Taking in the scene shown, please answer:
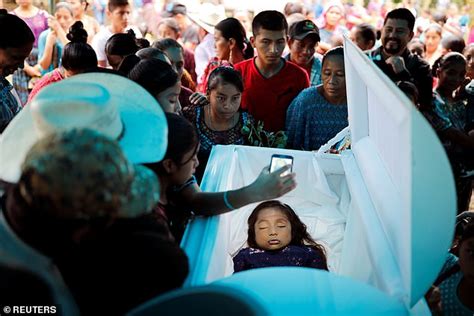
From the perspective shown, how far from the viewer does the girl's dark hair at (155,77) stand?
2.44 m

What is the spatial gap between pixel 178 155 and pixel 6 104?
1.46 m

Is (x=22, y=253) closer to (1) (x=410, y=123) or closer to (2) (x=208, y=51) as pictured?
(1) (x=410, y=123)

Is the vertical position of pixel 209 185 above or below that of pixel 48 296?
below

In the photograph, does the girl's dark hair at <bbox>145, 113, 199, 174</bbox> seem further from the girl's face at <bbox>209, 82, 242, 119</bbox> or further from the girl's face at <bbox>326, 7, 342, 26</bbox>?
the girl's face at <bbox>326, 7, 342, 26</bbox>

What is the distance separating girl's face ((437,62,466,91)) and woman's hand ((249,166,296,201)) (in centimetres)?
226

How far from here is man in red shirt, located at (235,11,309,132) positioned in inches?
145

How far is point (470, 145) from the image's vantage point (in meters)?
3.42

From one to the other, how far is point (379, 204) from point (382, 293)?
1.86 feet

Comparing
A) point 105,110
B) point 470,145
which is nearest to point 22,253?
point 105,110

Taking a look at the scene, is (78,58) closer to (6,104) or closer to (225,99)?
(6,104)

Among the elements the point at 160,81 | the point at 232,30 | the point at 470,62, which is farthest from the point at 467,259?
the point at 470,62

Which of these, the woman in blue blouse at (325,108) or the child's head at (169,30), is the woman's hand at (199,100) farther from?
the child's head at (169,30)

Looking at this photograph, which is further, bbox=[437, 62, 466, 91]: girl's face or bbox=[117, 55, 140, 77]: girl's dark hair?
bbox=[437, 62, 466, 91]: girl's face
